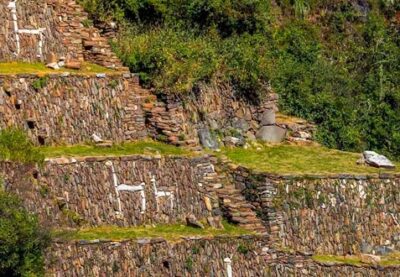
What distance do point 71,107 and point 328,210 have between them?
7119mm

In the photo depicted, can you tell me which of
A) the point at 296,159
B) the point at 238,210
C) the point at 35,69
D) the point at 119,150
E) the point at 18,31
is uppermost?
the point at 18,31

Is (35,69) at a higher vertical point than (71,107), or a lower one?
higher

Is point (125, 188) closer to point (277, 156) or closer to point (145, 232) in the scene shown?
point (145, 232)

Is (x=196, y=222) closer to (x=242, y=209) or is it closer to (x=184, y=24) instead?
(x=242, y=209)

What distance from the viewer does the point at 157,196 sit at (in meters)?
32.4

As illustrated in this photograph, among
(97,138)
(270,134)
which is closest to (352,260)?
(270,134)

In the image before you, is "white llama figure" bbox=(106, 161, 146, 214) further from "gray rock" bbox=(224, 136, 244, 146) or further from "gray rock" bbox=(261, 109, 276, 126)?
"gray rock" bbox=(261, 109, 276, 126)

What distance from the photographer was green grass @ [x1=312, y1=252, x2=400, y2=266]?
114ft

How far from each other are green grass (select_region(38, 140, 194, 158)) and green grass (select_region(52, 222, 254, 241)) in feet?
6.03

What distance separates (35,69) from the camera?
33.9 m

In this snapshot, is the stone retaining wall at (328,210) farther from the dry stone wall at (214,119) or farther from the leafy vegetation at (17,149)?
the leafy vegetation at (17,149)

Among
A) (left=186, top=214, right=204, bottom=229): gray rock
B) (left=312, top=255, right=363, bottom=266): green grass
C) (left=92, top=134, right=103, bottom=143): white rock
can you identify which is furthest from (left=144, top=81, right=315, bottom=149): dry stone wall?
(left=312, top=255, right=363, bottom=266): green grass

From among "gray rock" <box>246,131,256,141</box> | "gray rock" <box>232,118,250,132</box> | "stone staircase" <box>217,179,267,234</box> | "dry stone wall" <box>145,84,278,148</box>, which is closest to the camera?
"stone staircase" <box>217,179,267,234</box>

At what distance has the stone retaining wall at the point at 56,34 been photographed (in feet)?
113
